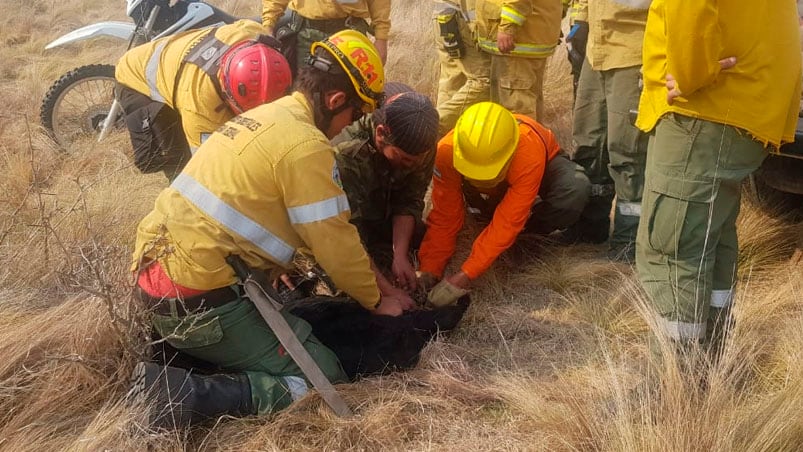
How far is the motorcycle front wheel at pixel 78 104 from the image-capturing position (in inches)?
208

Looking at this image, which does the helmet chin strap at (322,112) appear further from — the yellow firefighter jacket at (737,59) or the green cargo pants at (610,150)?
the green cargo pants at (610,150)

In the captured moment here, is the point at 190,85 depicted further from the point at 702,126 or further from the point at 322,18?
the point at 702,126

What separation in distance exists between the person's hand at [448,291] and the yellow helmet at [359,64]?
0.95m

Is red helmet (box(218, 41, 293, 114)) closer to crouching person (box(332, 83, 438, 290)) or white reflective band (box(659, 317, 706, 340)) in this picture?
crouching person (box(332, 83, 438, 290))

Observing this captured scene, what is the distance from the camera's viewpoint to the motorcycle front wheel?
208 inches

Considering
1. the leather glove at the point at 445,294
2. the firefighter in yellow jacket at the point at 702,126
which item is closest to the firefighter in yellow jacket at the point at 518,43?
the leather glove at the point at 445,294

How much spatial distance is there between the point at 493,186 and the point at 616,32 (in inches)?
38.4

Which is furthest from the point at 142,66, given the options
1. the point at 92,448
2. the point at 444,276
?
the point at 92,448

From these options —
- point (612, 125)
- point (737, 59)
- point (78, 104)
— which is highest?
point (737, 59)

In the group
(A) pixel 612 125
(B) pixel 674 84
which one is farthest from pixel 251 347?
(A) pixel 612 125

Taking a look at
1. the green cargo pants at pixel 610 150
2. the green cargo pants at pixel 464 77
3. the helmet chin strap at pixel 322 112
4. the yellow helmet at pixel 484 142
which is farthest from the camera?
the green cargo pants at pixel 464 77

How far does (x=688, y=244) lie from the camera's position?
234cm

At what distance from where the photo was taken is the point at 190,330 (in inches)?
97.5

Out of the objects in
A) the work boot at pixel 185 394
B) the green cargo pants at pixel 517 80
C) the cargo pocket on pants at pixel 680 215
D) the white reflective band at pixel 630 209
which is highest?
the cargo pocket on pants at pixel 680 215
